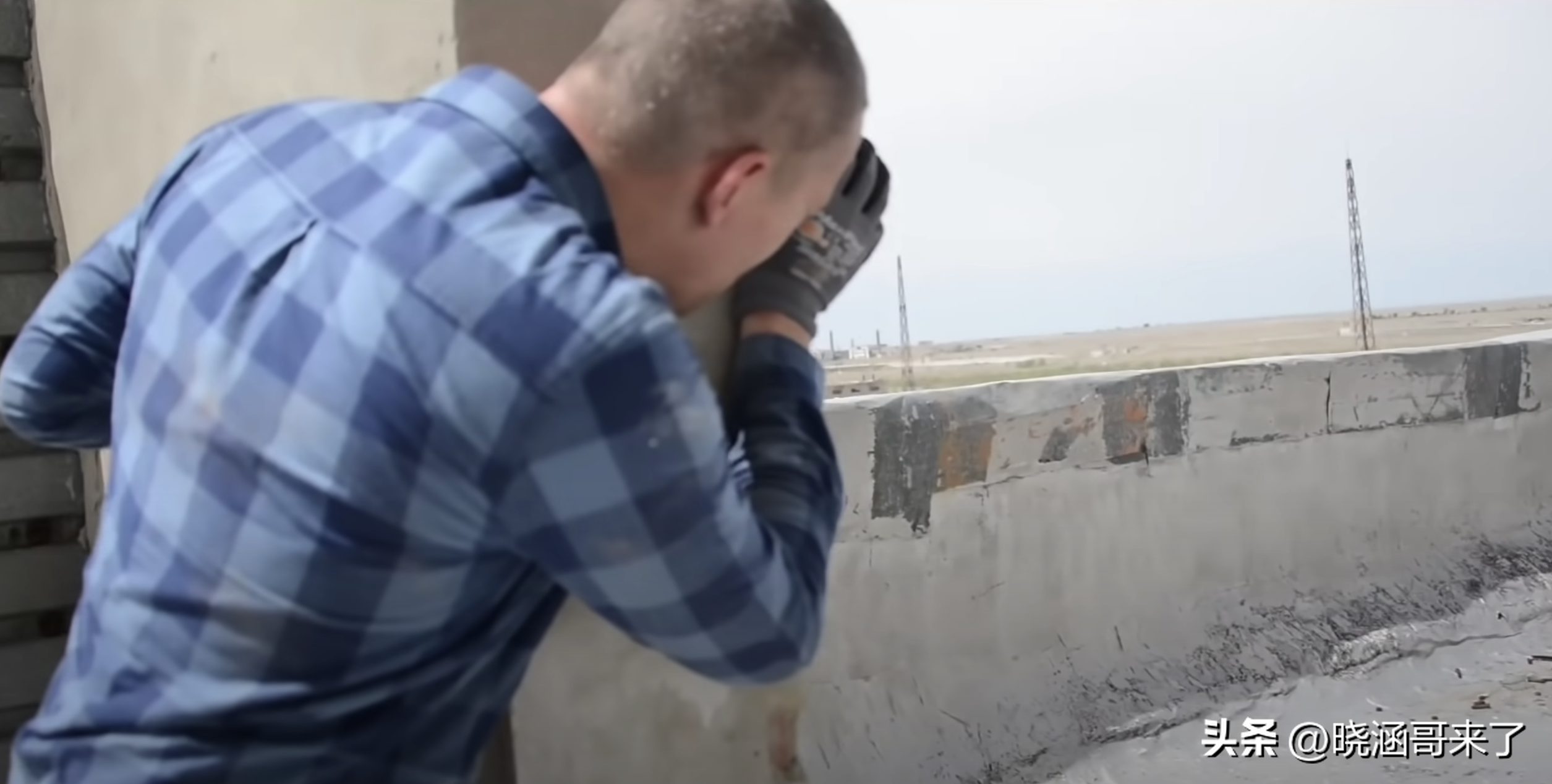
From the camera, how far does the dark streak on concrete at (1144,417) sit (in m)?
2.29

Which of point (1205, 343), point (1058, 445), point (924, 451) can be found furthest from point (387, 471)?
point (1205, 343)

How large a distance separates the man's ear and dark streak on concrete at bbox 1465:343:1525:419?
9.52 feet

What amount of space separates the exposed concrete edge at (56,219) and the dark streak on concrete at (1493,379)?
9.76 feet

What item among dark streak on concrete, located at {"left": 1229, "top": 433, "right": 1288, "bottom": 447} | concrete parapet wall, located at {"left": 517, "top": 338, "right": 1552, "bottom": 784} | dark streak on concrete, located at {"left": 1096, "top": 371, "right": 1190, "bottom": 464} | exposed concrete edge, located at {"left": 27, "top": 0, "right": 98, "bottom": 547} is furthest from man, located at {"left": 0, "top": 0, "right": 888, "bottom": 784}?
dark streak on concrete, located at {"left": 1229, "top": 433, "right": 1288, "bottom": 447}

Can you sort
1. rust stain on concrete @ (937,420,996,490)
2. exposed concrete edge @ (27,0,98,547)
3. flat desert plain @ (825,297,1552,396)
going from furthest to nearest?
flat desert plain @ (825,297,1552,396) < rust stain on concrete @ (937,420,996,490) < exposed concrete edge @ (27,0,98,547)

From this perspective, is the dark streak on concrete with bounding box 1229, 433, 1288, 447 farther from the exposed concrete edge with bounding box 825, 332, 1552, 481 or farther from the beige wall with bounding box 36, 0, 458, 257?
the beige wall with bounding box 36, 0, 458, 257

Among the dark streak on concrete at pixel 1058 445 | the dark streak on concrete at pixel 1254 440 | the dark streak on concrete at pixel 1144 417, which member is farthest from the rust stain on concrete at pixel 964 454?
the dark streak on concrete at pixel 1254 440

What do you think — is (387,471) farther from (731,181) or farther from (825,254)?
(825,254)

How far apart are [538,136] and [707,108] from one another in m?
0.09

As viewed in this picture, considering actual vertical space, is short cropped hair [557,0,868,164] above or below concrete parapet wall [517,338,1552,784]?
above

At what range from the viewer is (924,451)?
197cm

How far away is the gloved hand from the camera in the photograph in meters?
0.78

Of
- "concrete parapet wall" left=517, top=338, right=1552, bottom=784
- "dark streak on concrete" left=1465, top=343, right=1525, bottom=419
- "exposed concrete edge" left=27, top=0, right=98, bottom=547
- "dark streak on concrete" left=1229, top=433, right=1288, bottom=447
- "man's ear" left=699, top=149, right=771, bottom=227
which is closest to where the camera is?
"man's ear" left=699, top=149, right=771, bottom=227

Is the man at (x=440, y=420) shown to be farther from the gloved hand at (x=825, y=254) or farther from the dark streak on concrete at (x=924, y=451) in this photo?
the dark streak on concrete at (x=924, y=451)
